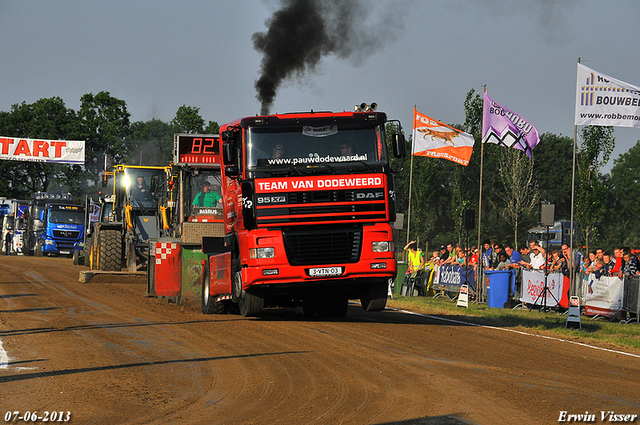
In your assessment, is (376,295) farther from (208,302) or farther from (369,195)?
(208,302)

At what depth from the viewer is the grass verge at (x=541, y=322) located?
42.6ft

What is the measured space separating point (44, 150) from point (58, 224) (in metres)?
6.80

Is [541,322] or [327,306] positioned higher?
[327,306]

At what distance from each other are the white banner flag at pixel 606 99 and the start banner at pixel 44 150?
116 feet

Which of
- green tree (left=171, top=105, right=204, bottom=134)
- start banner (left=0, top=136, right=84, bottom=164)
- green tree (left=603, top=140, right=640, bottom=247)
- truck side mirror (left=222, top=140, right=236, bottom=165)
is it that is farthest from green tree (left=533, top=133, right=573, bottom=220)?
truck side mirror (left=222, top=140, right=236, bottom=165)

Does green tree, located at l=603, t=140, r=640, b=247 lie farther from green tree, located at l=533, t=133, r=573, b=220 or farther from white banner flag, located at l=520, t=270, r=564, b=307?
white banner flag, located at l=520, t=270, r=564, b=307

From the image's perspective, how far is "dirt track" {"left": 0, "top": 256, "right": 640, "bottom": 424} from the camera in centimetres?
665

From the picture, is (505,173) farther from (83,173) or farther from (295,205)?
(295,205)

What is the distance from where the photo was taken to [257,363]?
912 cm

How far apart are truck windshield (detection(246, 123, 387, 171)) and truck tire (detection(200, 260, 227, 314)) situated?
11.5 feet

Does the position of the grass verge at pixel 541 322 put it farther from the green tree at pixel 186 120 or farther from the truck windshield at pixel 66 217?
the green tree at pixel 186 120

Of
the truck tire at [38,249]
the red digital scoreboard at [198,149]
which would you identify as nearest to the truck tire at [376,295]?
the red digital scoreboard at [198,149]

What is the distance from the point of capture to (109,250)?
2419cm

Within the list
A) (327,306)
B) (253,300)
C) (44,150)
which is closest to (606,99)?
(327,306)
